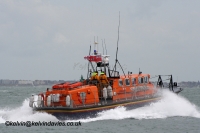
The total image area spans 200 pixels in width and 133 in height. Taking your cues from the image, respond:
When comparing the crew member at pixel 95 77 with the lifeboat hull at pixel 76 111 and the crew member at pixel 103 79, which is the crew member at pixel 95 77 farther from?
the lifeboat hull at pixel 76 111

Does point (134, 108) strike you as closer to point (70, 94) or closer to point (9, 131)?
point (70, 94)

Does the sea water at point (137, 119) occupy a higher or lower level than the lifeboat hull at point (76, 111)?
lower

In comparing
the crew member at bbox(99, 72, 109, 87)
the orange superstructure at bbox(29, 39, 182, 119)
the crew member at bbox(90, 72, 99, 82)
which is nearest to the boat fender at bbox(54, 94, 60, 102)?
the orange superstructure at bbox(29, 39, 182, 119)

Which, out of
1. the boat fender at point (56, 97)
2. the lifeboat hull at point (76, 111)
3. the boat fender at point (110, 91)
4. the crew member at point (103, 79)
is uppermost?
the crew member at point (103, 79)

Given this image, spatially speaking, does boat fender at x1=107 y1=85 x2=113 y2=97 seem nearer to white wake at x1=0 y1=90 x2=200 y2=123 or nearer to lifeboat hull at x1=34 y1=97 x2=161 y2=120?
lifeboat hull at x1=34 y1=97 x2=161 y2=120

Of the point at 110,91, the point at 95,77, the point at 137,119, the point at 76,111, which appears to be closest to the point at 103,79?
the point at 95,77

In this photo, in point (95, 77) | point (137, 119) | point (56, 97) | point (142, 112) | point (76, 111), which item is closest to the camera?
point (76, 111)

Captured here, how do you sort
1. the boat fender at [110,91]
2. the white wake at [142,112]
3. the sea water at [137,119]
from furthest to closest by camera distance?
the boat fender at [110,91] → the white wake at [142,112] → the sea water at [137,119]

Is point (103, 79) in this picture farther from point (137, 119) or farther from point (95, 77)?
point (137, 119)

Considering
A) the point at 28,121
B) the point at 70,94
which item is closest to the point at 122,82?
the point at 70,94

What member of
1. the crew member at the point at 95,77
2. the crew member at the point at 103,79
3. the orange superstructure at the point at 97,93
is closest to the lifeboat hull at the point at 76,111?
the orange superstructure at the point at 97,93

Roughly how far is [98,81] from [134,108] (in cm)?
255

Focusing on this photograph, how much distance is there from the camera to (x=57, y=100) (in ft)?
72.9

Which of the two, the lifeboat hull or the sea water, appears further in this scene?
the lifeboat hull
